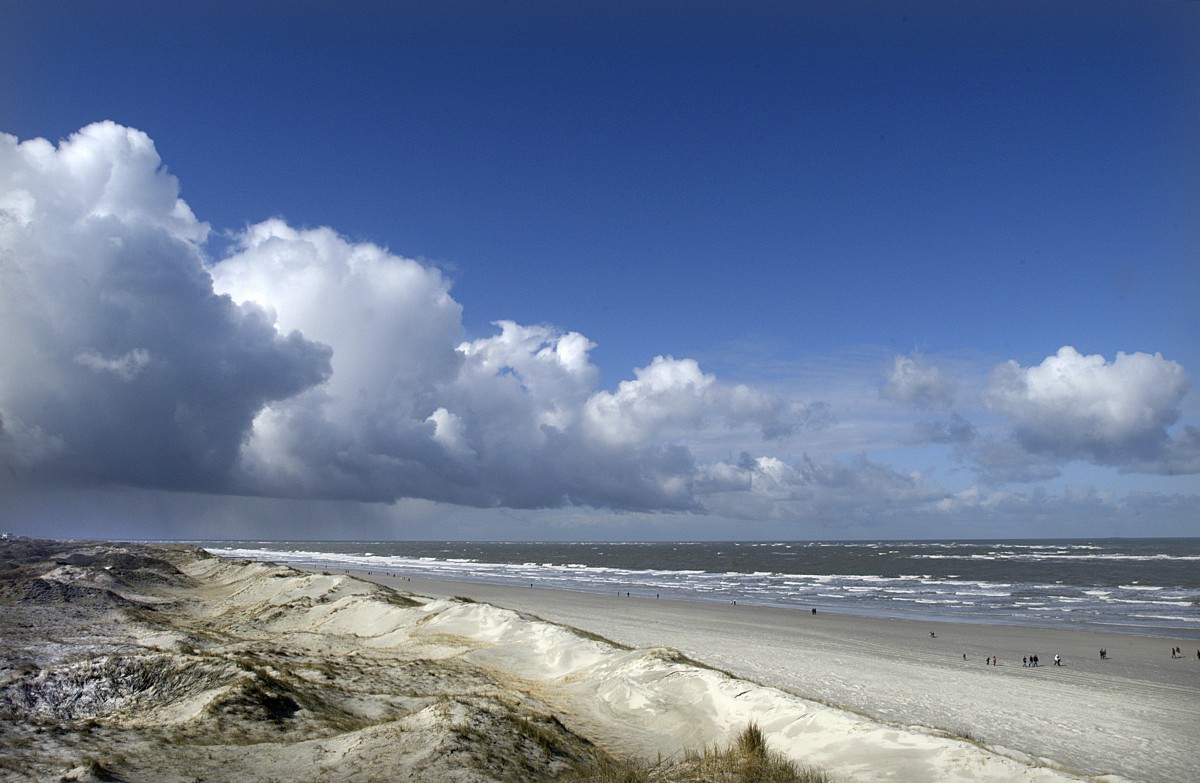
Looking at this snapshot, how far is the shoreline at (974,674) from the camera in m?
17.6

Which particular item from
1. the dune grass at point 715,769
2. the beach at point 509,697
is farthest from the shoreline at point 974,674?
the dune grass at point 715,769

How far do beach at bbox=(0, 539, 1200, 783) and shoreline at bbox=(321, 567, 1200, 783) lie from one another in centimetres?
14

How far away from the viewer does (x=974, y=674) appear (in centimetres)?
2658

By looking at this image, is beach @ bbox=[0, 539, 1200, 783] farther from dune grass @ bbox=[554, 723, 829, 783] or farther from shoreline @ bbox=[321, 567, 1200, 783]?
dune grass @ bbox=[554, 723, 829, 783]

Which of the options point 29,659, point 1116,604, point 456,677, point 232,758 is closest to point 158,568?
point 29,659

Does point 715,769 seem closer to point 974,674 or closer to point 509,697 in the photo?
point 509,697

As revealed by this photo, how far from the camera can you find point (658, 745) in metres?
13.9

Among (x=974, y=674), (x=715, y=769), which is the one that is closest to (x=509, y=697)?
(x=715, y=769)

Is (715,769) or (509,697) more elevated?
(715,769)

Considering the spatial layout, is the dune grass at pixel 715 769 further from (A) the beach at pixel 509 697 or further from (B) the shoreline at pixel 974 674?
(B) the shoreline at pixel 974 674

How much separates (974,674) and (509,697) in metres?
19.5

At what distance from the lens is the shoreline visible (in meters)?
17.6

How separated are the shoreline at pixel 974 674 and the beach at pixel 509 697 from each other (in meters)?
0.14

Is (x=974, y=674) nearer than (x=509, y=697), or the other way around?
(x=509, y=697)
